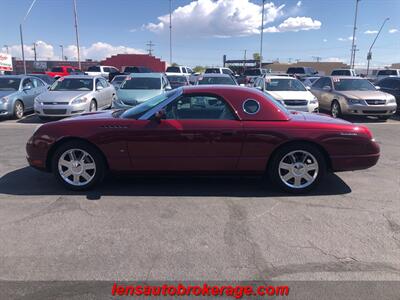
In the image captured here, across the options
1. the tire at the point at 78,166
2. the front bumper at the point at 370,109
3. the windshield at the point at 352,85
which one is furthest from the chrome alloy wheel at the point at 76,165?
the windshield at the point at 352,85

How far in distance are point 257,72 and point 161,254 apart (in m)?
28.2

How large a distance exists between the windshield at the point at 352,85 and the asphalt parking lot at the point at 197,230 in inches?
327

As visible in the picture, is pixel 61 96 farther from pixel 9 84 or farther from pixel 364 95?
pixel 364 95

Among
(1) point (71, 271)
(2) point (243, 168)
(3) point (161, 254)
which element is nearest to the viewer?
(1) point (71, 271)

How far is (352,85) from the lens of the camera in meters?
13.2

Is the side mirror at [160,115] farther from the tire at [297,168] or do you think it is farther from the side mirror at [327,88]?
the side mirror at [327,88]

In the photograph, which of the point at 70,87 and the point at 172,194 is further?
the point at 70,87

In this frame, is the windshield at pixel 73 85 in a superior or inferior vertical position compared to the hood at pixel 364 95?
superior

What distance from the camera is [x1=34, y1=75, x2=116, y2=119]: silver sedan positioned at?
11445 mm

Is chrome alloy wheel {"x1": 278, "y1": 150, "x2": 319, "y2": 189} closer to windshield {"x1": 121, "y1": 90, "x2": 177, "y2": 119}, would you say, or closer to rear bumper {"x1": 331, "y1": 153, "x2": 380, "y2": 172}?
rear bumper {"x1": 331, "y1": 153, "x2": 380, "y2": 172}

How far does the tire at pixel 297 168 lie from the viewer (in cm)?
482

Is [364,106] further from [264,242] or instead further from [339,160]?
[264,242]

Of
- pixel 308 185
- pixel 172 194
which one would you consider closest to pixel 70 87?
pixel 172 194

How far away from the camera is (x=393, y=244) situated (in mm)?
3588
